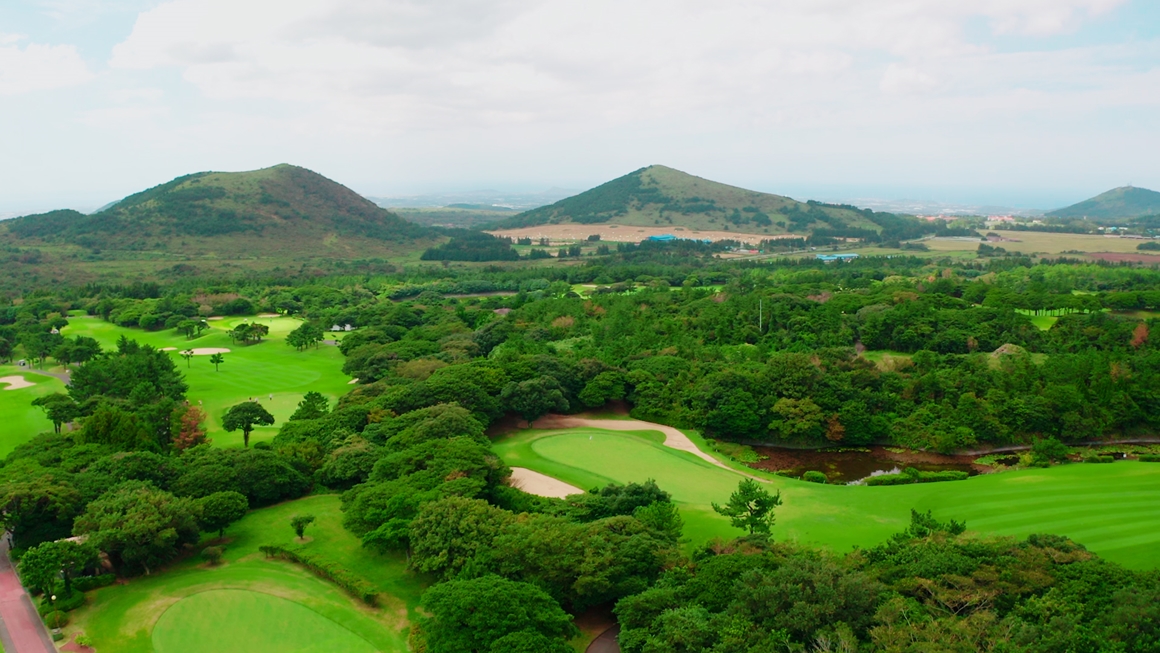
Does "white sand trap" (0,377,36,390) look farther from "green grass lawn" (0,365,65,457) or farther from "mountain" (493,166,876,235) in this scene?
"mountain" (493,166,876,235)

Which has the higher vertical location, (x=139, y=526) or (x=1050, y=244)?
(x=1050, y=244)

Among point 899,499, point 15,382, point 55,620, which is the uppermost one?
point 15,382

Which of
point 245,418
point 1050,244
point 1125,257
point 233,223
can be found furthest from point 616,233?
point 245,418

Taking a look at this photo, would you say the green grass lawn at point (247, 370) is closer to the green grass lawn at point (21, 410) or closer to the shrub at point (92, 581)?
the green grass lawn at point (21, 410)

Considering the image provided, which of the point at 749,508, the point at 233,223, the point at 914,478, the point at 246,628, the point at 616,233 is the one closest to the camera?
the point at 246,628

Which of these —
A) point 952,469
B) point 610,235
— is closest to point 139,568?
point 952,469

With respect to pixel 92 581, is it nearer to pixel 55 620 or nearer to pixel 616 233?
pixel 55 620

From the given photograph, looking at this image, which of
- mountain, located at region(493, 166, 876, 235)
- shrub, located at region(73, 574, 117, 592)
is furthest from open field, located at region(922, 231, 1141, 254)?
shrub, located at region(73, 574, 117, 592)

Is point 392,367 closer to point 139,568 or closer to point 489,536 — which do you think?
point 139,568
